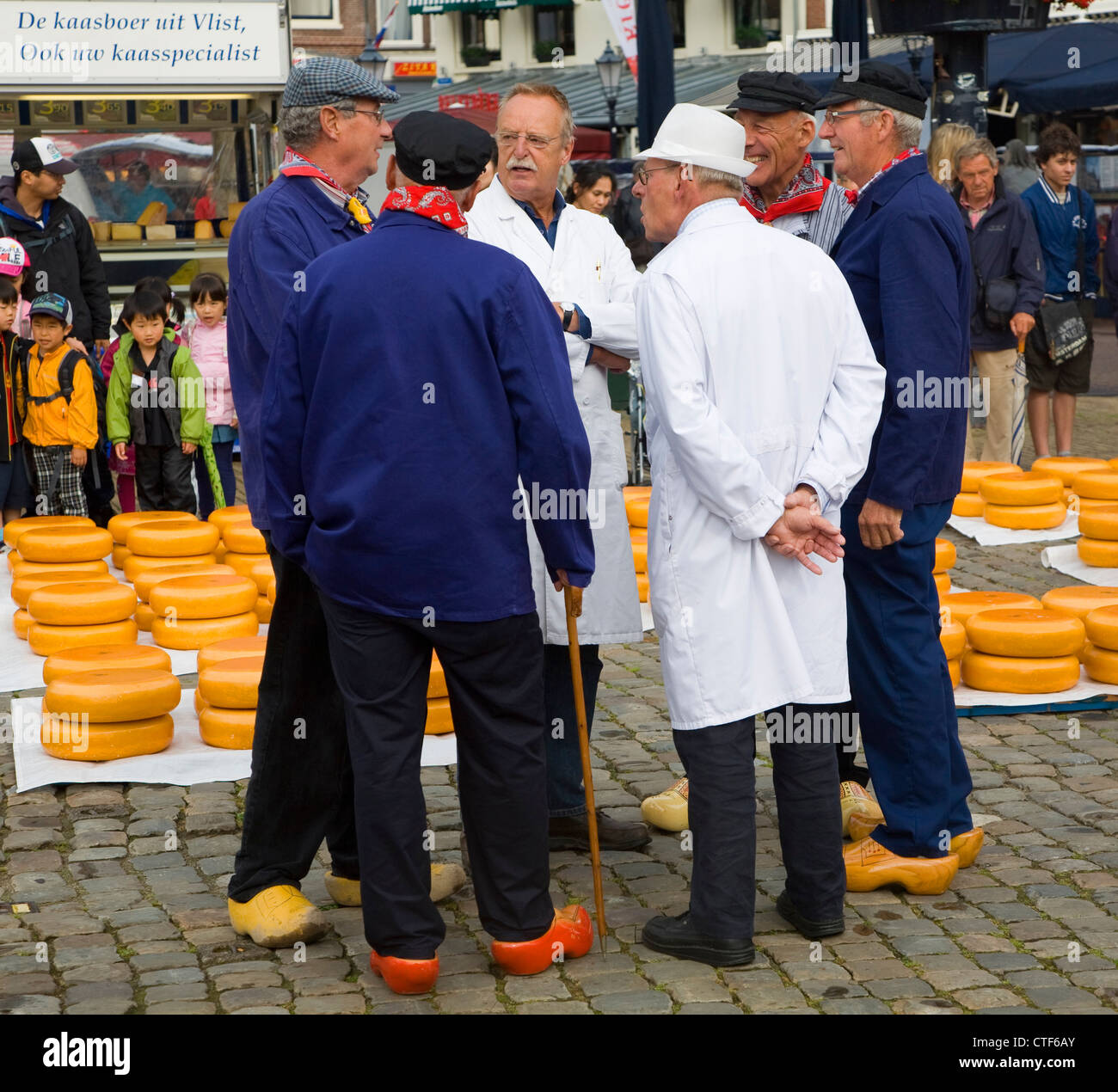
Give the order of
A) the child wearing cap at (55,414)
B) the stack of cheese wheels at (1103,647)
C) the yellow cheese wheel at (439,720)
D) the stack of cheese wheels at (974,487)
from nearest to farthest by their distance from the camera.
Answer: the yellow cheese wheel at (439,720), the stack of cheese wheels at (1103,647), the child wearing cap at (55,414), the stack of cheese wheels at (974,487)

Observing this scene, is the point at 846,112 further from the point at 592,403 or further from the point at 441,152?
the point at 441,152

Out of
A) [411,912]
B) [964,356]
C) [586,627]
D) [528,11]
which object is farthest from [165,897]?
[528,11]

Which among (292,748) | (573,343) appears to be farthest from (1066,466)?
(292,748)

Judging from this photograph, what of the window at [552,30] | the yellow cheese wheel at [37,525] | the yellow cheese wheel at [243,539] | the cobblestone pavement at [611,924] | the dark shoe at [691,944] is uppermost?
the window at [552,30]

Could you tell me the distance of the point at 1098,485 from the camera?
28.9 ft

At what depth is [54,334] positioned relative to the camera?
9258mm

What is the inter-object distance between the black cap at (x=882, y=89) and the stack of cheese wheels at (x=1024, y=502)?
208 inches

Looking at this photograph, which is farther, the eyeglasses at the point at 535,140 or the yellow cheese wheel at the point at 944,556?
the yellow cheese wheel at the point at 944,556

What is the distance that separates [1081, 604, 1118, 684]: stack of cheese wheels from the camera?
6.04m

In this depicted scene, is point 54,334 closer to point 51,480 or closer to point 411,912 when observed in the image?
point 51,480

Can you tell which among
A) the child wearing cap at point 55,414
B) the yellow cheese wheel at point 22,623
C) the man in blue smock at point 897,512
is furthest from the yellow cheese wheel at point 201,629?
the man in blue smock at point 897,512

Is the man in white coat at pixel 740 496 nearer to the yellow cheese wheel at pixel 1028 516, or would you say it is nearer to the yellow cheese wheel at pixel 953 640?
the yellow cheese wheel at pixel 953 640

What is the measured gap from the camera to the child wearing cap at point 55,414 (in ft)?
29.8

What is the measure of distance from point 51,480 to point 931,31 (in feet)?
20.1
